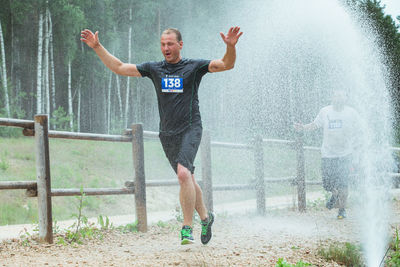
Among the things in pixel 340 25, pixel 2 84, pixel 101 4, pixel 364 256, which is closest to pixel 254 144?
pixel 340 25

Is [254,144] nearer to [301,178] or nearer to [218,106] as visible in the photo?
[301,178]

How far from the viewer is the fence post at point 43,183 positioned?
17.2 feet

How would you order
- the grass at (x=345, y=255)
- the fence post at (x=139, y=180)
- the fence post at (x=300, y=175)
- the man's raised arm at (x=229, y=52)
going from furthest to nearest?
the fence post at (x=300, y=175), the fence post at (x=139, y=180), the grass at (x=345, y=255), the man's raised arm at (x=229, y=52)

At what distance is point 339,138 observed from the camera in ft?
24.8

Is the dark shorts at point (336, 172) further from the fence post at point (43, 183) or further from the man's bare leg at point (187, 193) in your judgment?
the fence post at point (43, 183)

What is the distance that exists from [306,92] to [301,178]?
2099 centimetres

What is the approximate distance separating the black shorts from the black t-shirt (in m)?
0.05

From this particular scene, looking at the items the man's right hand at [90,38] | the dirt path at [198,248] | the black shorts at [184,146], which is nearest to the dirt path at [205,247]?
Result: the dirt path at [198,248]

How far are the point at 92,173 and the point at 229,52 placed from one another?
13.0m

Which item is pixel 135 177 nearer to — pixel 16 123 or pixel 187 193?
pixel 16 123

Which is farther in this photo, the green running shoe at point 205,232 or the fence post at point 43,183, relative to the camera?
the fence post at point 43,183

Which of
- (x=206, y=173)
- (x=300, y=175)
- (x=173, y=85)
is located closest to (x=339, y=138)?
(x=300, y=175)

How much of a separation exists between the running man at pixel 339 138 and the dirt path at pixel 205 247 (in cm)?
68

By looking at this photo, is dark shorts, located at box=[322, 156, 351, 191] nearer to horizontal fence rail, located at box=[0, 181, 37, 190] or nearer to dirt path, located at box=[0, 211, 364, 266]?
dirt path, located at box=[0, 211, 364, 266]
